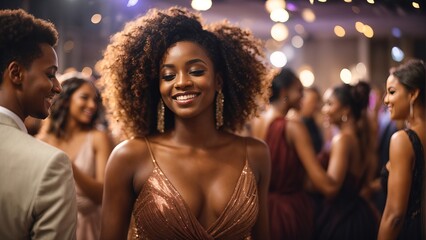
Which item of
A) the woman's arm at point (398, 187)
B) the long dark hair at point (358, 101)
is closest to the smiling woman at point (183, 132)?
the woman's arm at point (398, 187)

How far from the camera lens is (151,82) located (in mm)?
2496

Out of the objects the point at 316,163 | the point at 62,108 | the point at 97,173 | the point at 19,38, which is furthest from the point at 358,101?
the point at 19,38

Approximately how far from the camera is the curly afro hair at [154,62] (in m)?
2.44

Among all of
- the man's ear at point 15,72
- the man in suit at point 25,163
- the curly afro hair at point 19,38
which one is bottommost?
the man in suit at point 25,163

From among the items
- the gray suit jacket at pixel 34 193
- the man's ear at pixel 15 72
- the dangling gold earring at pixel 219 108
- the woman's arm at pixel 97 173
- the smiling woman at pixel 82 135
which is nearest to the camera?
the gray suit jacket at pixel 34 193

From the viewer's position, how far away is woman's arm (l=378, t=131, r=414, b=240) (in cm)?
240

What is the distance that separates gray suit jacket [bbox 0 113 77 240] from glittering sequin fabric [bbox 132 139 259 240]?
660 millimetres

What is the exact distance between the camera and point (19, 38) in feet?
5.69

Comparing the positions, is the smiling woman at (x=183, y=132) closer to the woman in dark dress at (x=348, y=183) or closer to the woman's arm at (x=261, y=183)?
the woman's arm at (x=261, y=183)

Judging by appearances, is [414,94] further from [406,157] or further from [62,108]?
[62,108]

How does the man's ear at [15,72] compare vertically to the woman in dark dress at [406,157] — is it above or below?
above

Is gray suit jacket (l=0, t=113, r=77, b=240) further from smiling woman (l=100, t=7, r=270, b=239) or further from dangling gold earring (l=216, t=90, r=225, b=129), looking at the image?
dangling gold earring (l=216, t=90, r=225, b=129)

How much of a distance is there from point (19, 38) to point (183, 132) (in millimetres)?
925

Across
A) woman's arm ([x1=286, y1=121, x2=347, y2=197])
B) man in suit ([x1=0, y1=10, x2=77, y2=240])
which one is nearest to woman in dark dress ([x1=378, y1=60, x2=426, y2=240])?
woman's arm ([x1=286, y1=121, x2=347, y2=197])
